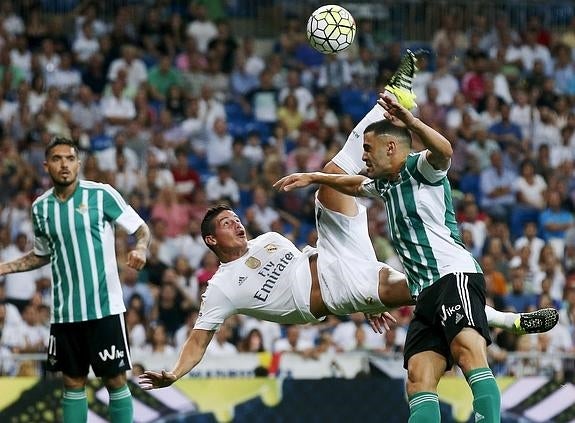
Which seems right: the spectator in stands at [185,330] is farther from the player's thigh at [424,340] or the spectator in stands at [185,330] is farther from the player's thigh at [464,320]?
the player's thigh at [464,320]

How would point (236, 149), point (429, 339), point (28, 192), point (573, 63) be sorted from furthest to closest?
point (573, 63) < point (236, 149) < point (28, 192) < point (429, 339)

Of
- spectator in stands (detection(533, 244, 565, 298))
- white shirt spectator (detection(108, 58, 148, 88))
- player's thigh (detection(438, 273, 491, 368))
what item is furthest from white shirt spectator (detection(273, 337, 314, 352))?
player's thigh (detection(438, 273, 491, 368))

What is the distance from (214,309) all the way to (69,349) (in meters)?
1.05

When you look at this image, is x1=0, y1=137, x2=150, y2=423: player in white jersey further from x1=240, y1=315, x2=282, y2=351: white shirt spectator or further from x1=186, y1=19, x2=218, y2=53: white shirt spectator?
x1=186, y1=19, x2=218, y2=53: white shirt spectator

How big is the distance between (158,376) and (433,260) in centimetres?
182

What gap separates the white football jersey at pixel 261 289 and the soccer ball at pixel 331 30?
181cm

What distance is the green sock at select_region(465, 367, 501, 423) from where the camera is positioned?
25.7ft

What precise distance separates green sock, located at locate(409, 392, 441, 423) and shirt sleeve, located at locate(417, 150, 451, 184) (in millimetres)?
1266

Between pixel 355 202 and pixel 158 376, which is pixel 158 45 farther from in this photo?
pixel 158 376

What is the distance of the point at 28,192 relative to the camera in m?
16.0

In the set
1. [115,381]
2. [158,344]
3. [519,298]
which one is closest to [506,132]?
[519,298]

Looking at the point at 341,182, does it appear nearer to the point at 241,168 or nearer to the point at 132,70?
the point at 241,168

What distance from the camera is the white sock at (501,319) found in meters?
8.75

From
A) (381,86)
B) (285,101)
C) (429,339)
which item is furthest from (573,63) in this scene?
(429,339)
